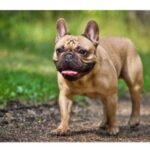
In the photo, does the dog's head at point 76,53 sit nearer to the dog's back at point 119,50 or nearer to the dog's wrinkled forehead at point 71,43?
the dog's wrinkled forehead at point 71,43

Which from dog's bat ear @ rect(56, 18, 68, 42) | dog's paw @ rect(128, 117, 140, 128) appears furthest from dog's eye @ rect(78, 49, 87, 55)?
dog's paw @ rect(128, 117, 140, 128)

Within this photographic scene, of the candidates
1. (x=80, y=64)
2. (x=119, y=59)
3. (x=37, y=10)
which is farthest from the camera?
(x=37, y=10)

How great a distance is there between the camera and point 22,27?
4.52 m

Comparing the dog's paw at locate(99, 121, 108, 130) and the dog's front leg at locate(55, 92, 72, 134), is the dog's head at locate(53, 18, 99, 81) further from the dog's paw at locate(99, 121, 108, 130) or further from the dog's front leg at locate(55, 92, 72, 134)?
the dog's paw at locate(99, 121, 108, 130)

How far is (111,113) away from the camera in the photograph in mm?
3926

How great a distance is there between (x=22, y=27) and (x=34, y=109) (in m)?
0.47

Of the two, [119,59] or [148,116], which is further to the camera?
[148,116]

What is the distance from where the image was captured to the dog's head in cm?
374

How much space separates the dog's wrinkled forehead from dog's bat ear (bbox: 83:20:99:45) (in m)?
0.06

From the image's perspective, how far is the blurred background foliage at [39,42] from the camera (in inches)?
175

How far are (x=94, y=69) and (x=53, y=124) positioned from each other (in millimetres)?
417
